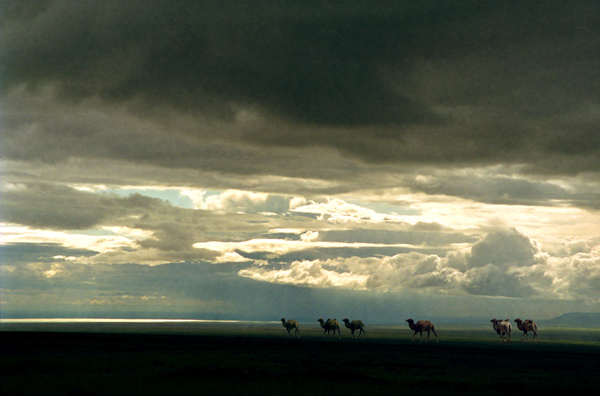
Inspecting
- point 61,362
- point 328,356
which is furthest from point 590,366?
point 61,362

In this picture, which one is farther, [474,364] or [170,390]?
[474,364]

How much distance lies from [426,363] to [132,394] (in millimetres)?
24800

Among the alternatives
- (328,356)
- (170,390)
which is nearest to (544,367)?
(328,356)

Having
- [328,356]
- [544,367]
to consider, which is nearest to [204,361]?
[328,356]

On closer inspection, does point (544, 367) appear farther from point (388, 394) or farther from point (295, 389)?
point (295, 389)

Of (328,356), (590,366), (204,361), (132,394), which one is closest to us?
(132,394)

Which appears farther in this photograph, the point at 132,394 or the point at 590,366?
the point at 590,366

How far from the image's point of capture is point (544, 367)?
41469mm

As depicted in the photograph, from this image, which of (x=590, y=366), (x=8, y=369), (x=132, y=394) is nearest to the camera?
(x=132, y=394)

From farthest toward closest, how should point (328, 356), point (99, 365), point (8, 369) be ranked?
point (328, 356) < point (99, 365) < point (8, 369)

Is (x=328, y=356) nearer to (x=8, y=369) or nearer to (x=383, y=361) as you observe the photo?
(x=383, y=361)

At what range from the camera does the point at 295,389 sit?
1085 inches

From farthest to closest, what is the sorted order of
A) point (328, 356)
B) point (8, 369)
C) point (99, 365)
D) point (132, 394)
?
1. point (328, 356)
2. point (99, 365)
3. point (8, 369)
4. point (132, 394)

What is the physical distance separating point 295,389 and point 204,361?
14541mm
